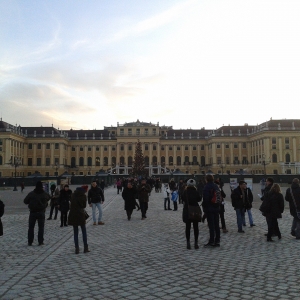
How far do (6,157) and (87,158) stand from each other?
23655mm

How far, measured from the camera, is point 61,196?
499 inches

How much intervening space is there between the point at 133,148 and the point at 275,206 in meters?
82.7

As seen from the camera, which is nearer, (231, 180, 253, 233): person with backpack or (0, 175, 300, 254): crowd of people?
(0, 175, 300, 254): crowd of people

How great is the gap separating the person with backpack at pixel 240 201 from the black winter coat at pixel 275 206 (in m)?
1.13

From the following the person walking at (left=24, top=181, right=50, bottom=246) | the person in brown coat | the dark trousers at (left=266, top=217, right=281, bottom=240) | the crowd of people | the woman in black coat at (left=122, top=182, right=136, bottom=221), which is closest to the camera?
the person in brown coat

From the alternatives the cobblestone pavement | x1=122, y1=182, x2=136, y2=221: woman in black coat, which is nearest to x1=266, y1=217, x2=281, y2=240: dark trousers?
the cobblestone pavement

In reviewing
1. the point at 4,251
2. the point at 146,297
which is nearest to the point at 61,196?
the point at 4,251

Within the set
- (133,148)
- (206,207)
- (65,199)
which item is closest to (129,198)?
(65,199)

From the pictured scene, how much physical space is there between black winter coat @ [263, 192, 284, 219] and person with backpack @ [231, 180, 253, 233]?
1.13 m

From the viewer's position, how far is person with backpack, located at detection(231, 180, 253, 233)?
1083cm

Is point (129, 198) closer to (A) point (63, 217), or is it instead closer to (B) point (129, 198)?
(B) point (129, 198)

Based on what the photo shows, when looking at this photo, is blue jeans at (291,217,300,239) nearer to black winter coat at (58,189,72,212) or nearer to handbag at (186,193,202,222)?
handbag at (186,193,202,222)

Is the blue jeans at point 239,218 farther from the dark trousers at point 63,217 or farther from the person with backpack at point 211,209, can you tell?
the dark trousers at point 63,217

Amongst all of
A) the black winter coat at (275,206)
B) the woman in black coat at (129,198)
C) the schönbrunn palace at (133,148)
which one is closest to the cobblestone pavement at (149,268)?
the black winter coat at (275,206)
